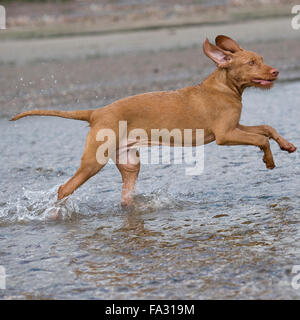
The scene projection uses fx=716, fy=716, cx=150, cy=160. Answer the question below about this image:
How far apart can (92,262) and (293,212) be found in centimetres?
167

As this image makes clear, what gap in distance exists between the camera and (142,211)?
600cm

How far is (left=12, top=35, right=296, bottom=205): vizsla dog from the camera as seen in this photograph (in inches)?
226

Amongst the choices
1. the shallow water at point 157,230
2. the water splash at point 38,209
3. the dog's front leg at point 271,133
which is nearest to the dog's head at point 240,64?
the dog's front leg at point 271,133

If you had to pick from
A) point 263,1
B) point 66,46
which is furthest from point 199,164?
point 263,1

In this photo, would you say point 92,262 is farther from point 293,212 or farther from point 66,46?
point 66,46

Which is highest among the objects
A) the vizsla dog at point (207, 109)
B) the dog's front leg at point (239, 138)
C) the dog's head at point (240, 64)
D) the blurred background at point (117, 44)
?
the blurred background at point (117, 44)

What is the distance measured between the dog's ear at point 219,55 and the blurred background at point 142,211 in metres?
1.14

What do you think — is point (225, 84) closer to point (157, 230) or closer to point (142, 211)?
point (142, 211)

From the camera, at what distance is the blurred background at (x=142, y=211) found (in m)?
4.37

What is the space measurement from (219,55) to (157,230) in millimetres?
1548

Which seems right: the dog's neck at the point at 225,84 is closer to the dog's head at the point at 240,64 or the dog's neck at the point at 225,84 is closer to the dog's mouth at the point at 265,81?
the dog's head at the point at 240,64

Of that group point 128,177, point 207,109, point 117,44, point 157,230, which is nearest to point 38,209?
point 128,177

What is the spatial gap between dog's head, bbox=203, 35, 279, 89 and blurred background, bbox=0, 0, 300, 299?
980 millimetres

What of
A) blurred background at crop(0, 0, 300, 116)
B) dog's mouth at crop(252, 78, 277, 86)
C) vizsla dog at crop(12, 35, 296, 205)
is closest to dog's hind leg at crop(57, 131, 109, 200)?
vizsla dog at crop(12, 35, 296, 205)
